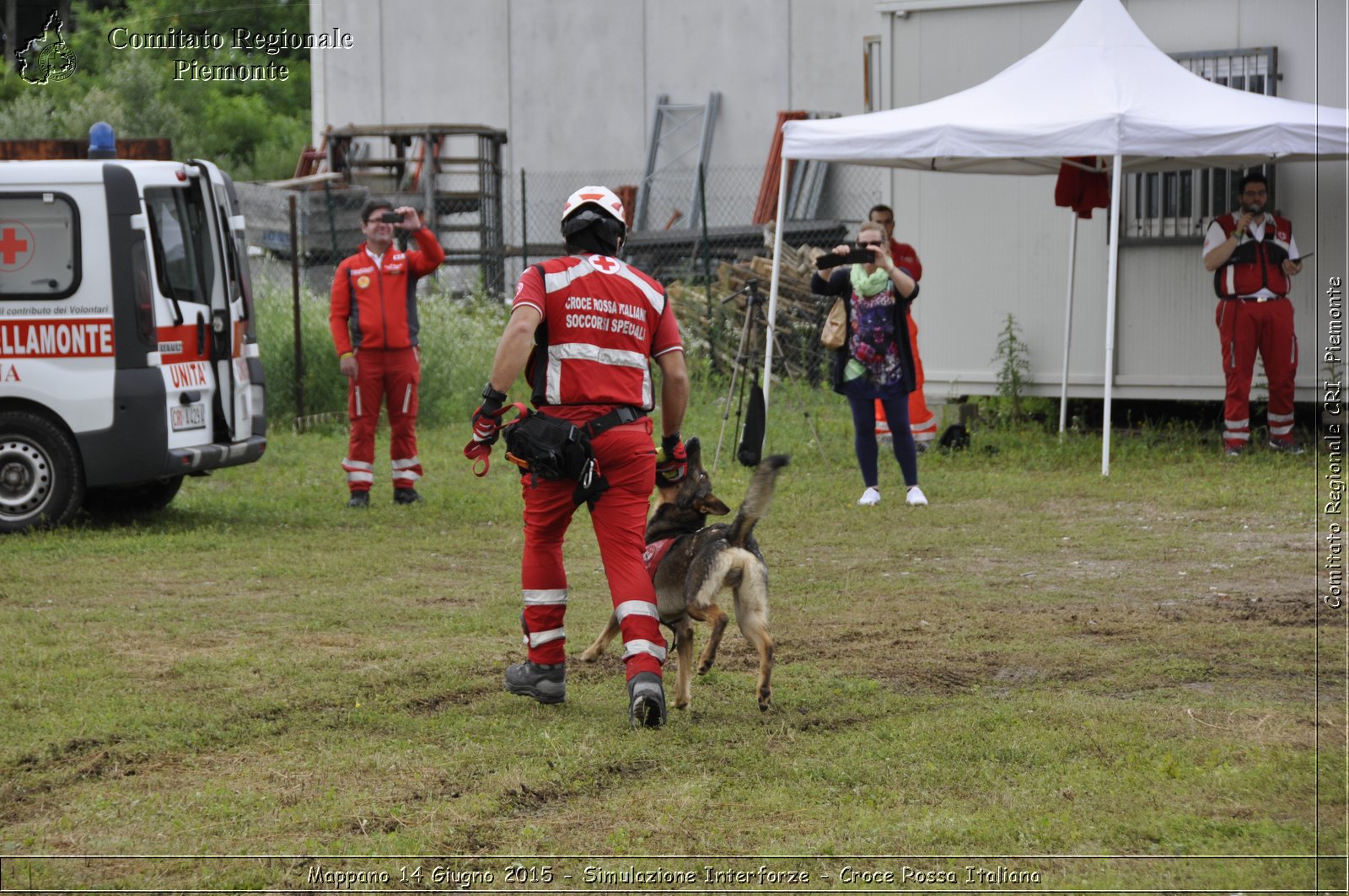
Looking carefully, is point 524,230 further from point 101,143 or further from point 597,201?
point 597,201

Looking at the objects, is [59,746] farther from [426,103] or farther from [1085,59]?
[426,103]

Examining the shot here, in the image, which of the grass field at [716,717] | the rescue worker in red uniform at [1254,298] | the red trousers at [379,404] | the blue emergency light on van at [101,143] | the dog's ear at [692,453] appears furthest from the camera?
the rescue worker in red uniform at [1254,298]

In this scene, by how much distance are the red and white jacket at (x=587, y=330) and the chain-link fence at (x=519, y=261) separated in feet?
20.9

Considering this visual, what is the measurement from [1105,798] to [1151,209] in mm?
10181

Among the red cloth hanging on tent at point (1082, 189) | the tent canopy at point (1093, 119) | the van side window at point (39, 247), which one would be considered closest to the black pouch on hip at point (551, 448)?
the van side window at point (39, 247)

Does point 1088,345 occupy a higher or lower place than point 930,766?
higher

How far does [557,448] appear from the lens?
521 centimetres

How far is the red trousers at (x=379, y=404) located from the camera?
10523 mm

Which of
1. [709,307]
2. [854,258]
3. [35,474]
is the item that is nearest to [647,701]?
[854,258]

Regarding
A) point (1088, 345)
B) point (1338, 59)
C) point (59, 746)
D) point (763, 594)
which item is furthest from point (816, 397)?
point (59, 746)

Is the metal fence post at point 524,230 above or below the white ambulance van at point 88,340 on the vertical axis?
above

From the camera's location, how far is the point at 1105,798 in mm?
4301

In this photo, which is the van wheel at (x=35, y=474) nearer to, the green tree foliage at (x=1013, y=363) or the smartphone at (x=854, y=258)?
the smartphone at (x=854, y=258)

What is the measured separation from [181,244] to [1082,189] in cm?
736
